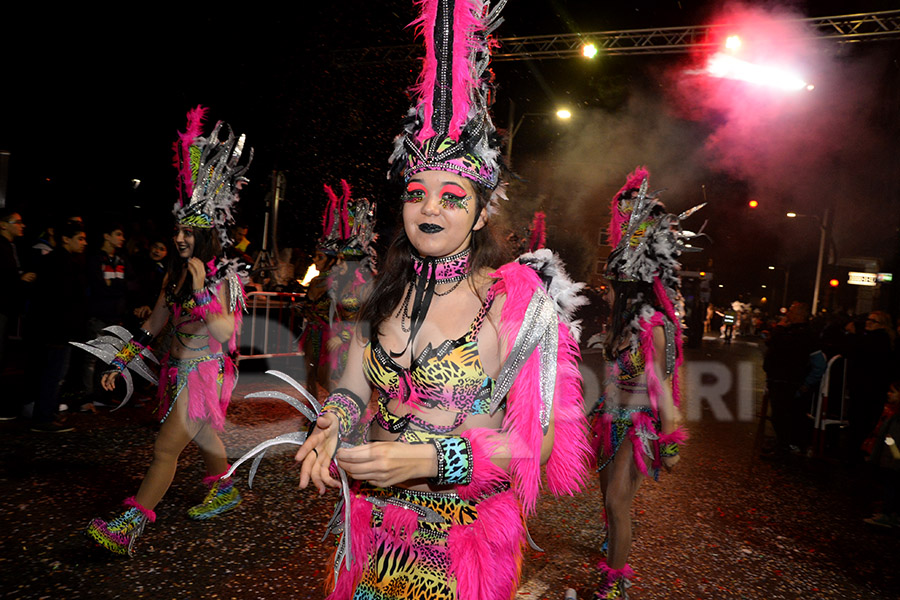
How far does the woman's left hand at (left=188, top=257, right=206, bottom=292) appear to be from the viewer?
409cm

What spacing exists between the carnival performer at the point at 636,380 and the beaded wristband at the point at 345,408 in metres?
2.17

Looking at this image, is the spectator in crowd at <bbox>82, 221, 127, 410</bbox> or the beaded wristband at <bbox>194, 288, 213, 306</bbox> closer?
the beaded wristband at <bbox>194, 288, 213, 306</bbox>

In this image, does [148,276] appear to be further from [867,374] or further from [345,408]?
[867,374]

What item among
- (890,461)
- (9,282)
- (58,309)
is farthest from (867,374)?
(9,282)

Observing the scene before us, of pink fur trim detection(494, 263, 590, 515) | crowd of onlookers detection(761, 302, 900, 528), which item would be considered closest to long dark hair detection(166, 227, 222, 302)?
pink fur trim detection(494, 263, 590, 515)

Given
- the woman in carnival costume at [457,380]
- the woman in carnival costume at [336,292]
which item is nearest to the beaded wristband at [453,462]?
the woman in carnival costume at [457,380]

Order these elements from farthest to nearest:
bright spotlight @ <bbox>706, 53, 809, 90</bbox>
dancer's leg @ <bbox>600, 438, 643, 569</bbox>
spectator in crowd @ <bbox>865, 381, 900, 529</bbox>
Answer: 1. bright spotlight @ <bbox>706, 53, 809, 90</bbox>
2. spectator in crowd @ <bbox>865, 381, 900, 529</bbox>
3. dancer's leg @ <bbox>600, 438, 643, 569</bbox>

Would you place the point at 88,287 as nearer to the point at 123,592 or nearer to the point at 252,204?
the point at 123,592

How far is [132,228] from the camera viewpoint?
29.6 feet

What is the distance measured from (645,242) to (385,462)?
3101 mm

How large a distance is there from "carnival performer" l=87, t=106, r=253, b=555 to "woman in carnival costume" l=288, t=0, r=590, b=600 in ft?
7.47

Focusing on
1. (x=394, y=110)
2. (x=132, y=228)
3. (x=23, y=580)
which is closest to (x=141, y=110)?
(x=132, y=228)

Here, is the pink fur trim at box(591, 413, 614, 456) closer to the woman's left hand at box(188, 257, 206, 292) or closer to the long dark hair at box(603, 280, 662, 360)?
the long dark hair at box(603, 280, 662, 360)

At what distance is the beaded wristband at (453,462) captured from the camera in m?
1.65
